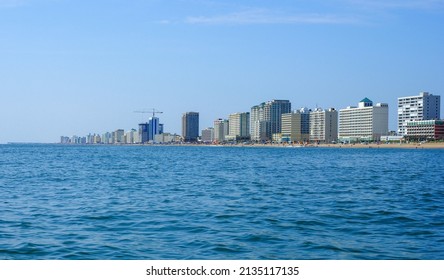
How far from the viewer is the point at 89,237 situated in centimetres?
1546

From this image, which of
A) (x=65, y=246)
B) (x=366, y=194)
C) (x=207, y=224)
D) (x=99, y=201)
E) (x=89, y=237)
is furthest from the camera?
(x=366, y=194)

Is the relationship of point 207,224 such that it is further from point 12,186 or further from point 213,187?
point 12,186

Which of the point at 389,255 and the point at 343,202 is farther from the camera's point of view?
the point at 343,202

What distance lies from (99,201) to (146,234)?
29.6ft

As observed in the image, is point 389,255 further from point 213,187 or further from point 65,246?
point 213,187

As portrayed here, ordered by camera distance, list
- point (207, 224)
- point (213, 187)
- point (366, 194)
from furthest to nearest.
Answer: point (213, 187)
point (366, 194)
point (207, 224)

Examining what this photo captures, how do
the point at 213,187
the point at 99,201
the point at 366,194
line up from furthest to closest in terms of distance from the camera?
the point at 213,187 → the point at 366,194 → the point at 99,201
